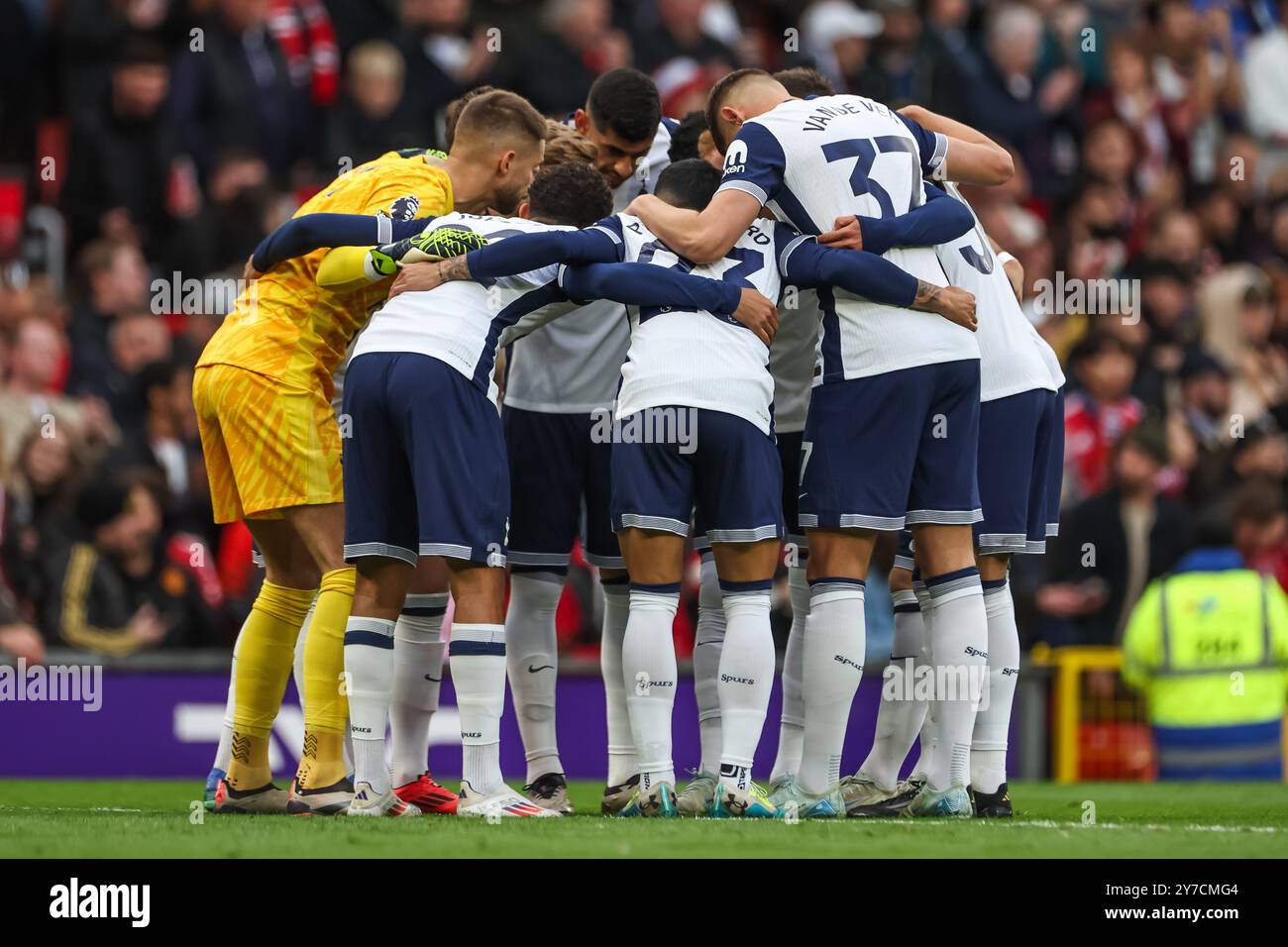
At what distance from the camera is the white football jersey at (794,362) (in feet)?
23.5

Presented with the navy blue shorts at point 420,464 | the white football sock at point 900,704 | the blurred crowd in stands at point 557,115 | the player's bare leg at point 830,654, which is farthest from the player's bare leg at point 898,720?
the blurred crowd in stands at point 557,115

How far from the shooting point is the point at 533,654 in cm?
707

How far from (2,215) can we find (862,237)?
291 inches

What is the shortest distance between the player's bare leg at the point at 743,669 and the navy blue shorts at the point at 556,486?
2.45 feet

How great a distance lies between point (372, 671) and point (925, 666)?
191cm

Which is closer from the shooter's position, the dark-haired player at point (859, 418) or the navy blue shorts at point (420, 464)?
the navy blue shorts at point (420, 464)

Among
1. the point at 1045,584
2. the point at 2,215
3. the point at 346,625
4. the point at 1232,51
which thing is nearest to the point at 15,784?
the point at 346,625

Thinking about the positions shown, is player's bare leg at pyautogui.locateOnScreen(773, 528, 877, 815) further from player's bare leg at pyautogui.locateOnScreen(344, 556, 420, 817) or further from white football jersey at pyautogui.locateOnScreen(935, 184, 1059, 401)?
player's bare leg at pyautogui.locateOnScreen(344, 556, 420, 817)

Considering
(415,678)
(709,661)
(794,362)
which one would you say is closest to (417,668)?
(415,678)

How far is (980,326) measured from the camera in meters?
7.05

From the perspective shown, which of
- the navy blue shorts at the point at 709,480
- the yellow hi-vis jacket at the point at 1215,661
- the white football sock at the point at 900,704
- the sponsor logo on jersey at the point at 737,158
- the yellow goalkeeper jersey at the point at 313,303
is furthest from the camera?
the yellow hi-vis jacket at the point at 1215,661

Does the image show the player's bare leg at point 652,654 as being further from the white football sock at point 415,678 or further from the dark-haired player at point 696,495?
the white football sock at point 415,678

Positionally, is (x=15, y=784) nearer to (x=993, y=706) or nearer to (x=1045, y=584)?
(x=993, y=706)
